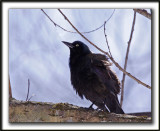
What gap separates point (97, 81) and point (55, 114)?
77 cm

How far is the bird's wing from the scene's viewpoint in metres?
2.85

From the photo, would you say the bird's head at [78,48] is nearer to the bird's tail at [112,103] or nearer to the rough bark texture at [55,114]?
the bird's tail at [112,103]

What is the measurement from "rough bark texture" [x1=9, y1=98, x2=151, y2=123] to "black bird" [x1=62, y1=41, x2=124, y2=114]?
0.52m

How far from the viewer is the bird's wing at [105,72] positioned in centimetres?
285

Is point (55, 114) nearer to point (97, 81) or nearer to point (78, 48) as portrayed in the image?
point (97, 81)

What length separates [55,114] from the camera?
221 cm

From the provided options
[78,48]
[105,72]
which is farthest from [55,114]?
[78,48]

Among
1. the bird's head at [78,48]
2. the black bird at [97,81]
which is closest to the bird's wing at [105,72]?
the black bird at [97,81]

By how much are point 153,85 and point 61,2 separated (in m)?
1.05

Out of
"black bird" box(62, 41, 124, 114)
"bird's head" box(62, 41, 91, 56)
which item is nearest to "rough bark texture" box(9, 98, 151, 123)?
"black bird" box(62, 41, 124, 114)

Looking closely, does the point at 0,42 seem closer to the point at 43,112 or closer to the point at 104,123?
the point at 43,112

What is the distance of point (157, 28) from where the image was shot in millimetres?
2357

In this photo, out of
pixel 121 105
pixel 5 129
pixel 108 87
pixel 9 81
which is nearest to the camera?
pixel 5 129

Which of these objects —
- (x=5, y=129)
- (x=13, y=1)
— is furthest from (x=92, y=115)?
(x=13, y=1)
